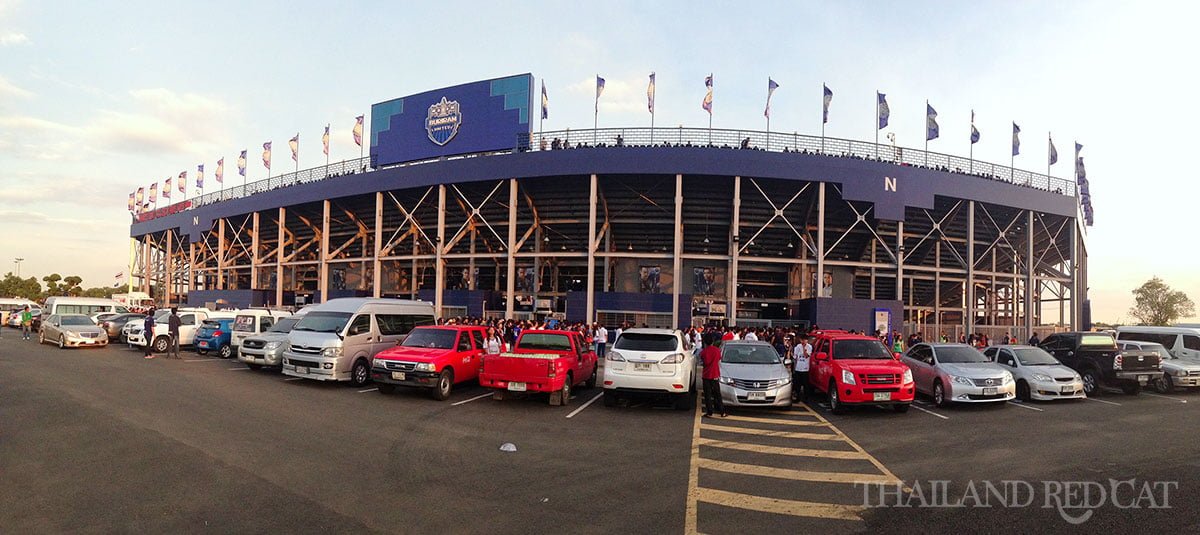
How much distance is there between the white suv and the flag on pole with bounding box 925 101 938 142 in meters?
25.9

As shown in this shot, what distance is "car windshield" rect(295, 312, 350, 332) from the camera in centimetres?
1522

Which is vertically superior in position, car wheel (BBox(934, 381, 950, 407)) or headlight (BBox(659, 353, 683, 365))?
headlight (BBox(659, 353, 683, 365))

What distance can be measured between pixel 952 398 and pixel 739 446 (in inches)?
262

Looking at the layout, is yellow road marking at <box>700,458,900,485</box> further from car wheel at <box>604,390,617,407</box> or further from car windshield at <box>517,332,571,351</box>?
car windshield at <box>517,332,571,351</box>

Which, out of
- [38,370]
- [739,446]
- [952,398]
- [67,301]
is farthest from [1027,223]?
[67,301]

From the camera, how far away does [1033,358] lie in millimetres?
14422

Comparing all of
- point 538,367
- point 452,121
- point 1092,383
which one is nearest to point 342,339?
point 538,367

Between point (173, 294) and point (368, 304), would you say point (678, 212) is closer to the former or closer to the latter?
point (368, 304)

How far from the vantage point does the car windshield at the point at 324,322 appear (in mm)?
15219

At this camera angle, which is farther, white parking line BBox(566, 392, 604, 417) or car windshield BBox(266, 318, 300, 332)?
car windshield BBox(266, 318, 300, 332)

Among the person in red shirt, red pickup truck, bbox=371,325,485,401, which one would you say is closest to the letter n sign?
the person in red shirt

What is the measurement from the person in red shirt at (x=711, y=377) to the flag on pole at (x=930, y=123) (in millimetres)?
25930

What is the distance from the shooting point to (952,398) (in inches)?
494

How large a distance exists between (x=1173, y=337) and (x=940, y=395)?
1111 centimetres
